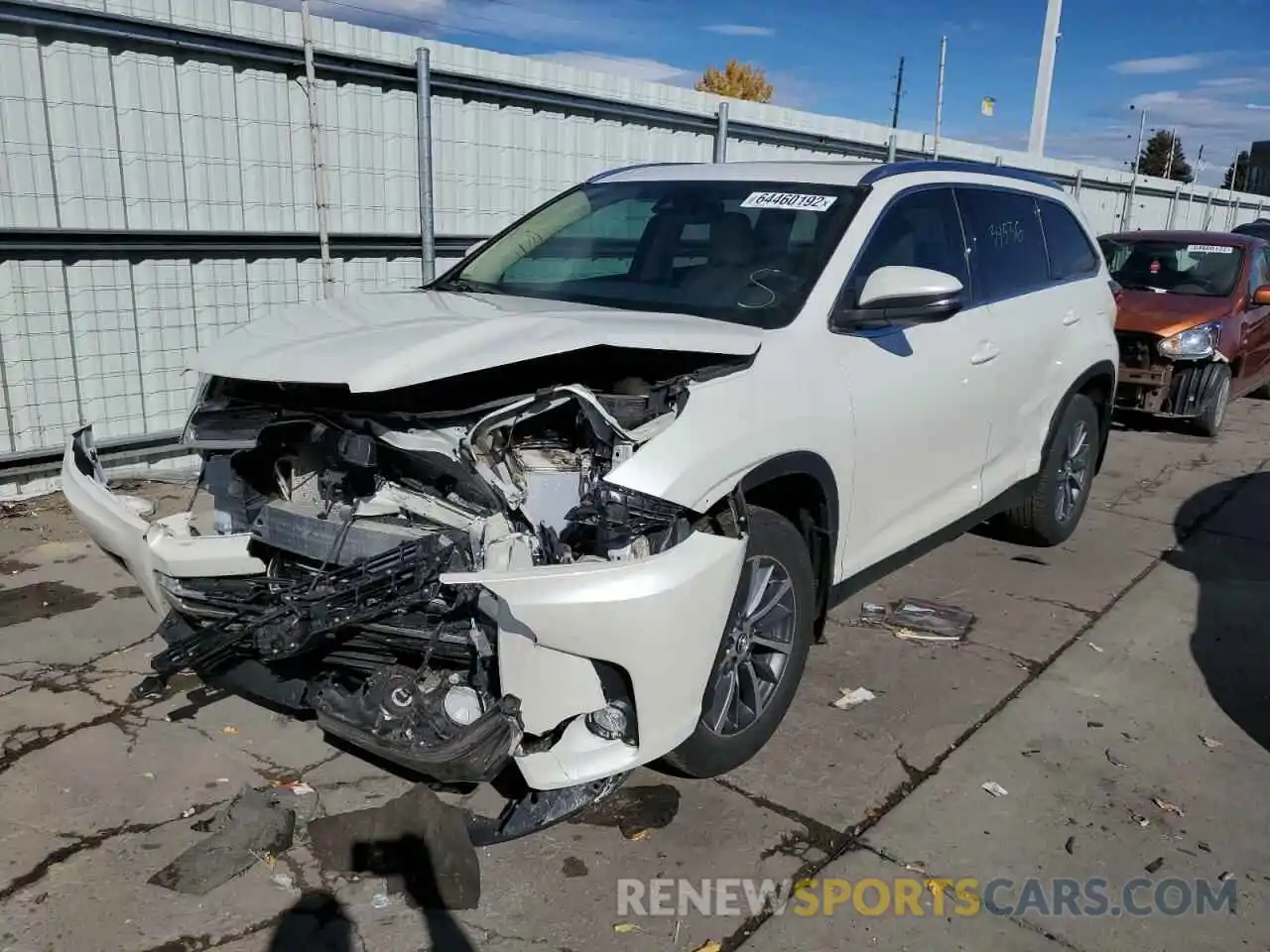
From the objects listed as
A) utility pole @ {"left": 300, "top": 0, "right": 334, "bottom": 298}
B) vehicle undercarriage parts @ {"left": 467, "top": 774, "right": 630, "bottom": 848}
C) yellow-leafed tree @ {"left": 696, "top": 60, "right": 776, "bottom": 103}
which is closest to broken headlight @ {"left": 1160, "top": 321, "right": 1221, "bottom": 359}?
utility pole @ {"left": 300, "top": 0, "right": 334, "bottom": 298}

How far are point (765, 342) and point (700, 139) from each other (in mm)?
7022

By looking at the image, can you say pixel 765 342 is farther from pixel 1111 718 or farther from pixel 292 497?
pixel 1111 718

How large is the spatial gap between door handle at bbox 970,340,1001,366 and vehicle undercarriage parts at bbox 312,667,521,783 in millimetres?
2745

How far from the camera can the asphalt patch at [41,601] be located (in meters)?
4.69

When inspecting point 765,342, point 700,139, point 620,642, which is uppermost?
point 700,139

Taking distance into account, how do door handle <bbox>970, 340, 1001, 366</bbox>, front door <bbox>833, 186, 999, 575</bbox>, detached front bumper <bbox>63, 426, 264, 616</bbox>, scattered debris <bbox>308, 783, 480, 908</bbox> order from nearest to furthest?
scattered debris <bbox>308, 783, 480, 908</bbox>, detached front bumper <bbox>63, 426, 264, 616</bbox>, front door <bbox>833, 186, 999, 575</bbox>, door handle <bbox>970, 340, 1001, 366</bbox>

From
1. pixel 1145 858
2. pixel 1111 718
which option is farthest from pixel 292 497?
pixel 1111 718

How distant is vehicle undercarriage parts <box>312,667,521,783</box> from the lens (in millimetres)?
2732

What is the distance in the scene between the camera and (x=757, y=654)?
353 centimetres

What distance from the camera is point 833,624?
487cm

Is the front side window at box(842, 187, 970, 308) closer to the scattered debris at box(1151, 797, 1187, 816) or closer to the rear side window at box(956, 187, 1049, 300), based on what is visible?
the rear side window at box(956, 187, 1049, 300)

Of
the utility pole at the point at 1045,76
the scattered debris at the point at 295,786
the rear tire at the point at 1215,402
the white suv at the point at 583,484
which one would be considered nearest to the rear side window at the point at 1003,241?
the white suv at the point at 583,484

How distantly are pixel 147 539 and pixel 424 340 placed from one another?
43.8 inches

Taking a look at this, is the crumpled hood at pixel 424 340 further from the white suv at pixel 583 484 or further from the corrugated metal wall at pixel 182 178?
the corrugated metal wall at pixel 182 178
